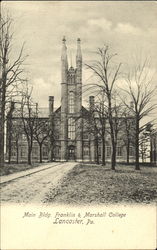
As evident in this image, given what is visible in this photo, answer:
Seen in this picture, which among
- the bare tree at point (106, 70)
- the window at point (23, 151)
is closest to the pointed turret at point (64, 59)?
the bare tree at point (106, 70)

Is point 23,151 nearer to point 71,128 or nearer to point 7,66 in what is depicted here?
point 71,128

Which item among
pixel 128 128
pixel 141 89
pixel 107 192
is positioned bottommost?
pixel 107 192

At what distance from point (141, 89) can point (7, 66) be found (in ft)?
6.04

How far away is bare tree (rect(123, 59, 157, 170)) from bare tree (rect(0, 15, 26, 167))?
1447 millimetres

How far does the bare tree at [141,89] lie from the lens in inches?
149

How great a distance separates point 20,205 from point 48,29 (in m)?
2.11

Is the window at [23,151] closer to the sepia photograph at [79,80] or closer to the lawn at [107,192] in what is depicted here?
the sepia photograph at [79,80]

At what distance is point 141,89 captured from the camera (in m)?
4.01

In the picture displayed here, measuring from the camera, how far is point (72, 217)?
3.26 metres

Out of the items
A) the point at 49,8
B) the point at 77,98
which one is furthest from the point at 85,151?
the point at 49,8

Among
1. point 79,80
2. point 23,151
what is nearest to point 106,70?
point 79,80

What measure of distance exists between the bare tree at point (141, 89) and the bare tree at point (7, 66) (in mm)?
1447

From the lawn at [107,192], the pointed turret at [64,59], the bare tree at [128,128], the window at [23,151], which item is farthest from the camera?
the window at [23,151]

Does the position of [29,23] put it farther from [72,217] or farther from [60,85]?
[72,217]
